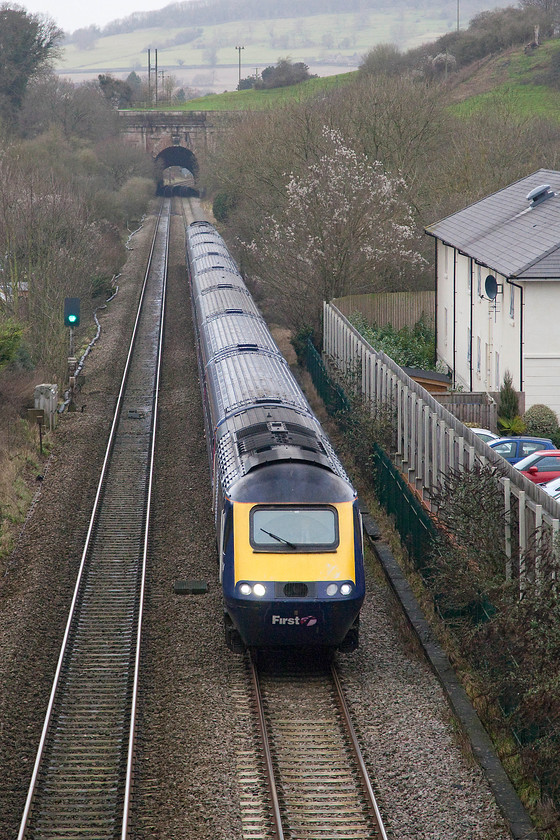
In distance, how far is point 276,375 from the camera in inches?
695

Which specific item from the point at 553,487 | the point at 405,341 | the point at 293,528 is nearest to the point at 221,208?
the point at 405,341

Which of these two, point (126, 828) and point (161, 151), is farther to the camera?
point (161, 151)

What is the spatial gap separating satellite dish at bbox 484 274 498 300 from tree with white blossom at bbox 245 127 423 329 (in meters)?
8.00

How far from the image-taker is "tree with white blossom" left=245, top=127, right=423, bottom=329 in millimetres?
33219

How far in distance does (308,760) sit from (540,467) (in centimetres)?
1084

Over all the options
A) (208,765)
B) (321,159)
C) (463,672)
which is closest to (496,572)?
(463,672)

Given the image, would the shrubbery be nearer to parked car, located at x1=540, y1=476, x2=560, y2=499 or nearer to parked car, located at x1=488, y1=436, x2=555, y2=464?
parked car, located at x1=488, y1=436, x2=555, y2=464

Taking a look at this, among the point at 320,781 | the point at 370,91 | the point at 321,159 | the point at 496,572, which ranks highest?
the point at 370,91

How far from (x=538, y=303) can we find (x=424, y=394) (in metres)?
6.84

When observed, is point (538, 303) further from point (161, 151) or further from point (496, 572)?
point (161, 151)

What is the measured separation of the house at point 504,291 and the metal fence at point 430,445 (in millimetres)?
3973

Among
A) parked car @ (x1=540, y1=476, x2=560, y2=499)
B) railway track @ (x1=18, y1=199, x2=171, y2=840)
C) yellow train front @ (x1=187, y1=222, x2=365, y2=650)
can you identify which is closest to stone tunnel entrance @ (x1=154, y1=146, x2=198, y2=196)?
railway track @ (x1=18, y1=199, x2=171, y2=840)

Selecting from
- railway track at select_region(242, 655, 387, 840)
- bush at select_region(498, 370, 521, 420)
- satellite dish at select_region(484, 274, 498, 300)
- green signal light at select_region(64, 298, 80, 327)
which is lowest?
railway track at select_region(242, 655, 387, 840)

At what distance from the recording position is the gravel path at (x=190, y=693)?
31.2 feet
